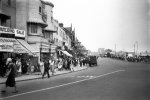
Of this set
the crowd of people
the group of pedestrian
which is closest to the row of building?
the crowd of people

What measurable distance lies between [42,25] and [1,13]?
10.3 meters

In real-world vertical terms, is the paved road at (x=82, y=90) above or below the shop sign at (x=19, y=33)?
below

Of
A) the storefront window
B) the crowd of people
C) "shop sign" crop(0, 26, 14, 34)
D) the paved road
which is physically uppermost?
the storefront window

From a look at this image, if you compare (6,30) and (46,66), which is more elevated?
(6,30)

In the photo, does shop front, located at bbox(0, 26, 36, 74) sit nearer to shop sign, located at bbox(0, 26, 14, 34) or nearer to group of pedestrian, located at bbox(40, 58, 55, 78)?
shop sign, located at bbox(0, 26, 14, 34)

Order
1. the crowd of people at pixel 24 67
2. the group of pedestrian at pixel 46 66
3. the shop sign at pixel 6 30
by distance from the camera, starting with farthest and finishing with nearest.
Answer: the shop sign at pixel 6 30
the group of pedestrian at pixel 46 66
the crowd of people at pixel 24 67

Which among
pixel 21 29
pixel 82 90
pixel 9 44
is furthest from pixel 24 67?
pixel 82 90

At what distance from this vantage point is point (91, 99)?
10.6m

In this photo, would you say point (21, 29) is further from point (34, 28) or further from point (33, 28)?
point (34, 28)

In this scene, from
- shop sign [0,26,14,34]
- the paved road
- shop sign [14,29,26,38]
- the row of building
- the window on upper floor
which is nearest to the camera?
the paved road

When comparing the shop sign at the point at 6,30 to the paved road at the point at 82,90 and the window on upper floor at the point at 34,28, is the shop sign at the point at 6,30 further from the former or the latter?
the paved road at the point at 82,90

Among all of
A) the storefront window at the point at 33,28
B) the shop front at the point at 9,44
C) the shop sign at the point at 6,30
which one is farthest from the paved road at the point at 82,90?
the storefront window at the point at 33,28

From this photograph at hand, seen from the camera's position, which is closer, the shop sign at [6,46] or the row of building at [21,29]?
the shop sign at [6,46]

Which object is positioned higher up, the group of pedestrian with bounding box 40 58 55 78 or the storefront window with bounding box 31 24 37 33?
the storefront window with bounding box 31 24 37 33
